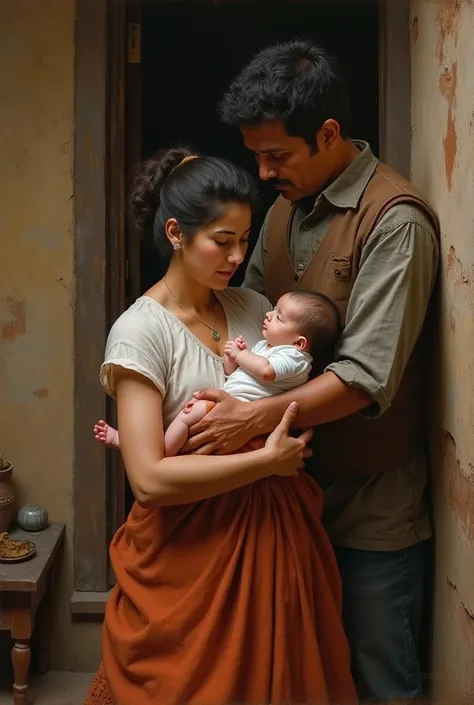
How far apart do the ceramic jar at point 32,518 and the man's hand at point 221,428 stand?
1.10 m

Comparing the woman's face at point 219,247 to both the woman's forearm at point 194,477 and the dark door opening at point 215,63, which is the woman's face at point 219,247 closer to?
the woman's forearm at point 194,477

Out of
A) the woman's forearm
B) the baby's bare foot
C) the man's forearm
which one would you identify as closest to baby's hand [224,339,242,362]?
the man's forearm

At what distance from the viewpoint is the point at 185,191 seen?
6.34 ft

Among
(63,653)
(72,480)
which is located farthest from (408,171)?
(63,653)

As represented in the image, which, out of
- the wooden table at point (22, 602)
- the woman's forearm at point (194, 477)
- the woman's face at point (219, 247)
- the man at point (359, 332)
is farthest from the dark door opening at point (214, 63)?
the woman's forearm at point (194, 477)

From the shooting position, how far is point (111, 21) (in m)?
2.74

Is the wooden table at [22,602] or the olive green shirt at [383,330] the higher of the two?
the olive green shirt at [383,330]

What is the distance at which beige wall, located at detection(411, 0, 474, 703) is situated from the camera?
68.3 inches

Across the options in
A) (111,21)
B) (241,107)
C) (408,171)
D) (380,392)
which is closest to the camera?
(380,392)

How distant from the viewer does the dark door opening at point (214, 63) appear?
390 centimetres

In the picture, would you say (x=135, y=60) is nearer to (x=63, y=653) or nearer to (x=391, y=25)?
(x=391, y=25)

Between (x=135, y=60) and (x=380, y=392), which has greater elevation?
(x=135, y=60)

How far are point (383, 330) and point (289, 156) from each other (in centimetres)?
51

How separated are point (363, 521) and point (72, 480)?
112cm
